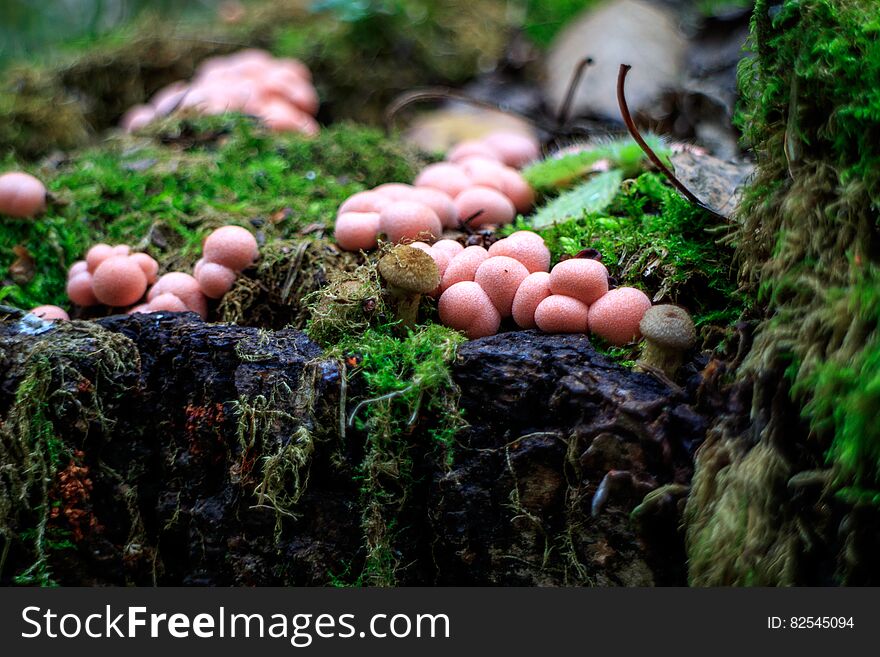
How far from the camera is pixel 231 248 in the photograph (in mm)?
2994

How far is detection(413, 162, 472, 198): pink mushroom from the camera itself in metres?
3.42

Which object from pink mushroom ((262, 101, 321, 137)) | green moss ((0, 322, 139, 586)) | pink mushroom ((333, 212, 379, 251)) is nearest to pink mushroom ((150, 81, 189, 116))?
pink mushroom ((262, 101, 321, 137))

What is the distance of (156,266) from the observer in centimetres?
315

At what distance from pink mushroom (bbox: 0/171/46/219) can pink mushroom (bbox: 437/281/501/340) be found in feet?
7.53

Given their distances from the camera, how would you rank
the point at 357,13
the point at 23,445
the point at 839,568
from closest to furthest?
the point at 839,568
the point at 23,445
the point at 357,13

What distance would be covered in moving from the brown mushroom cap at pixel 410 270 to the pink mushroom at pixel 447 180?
1.07 meters

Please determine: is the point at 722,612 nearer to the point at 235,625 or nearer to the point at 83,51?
the point at 235,625

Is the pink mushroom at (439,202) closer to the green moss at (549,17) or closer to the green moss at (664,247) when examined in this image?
the green moss at (664,247)

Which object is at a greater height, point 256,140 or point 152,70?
point 152,70

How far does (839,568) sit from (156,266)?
9.35 ft

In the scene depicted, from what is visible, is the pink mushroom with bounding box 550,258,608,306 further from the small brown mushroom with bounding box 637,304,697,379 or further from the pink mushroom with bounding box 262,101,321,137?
the pink mushroom with bounding box 262,101,321,137

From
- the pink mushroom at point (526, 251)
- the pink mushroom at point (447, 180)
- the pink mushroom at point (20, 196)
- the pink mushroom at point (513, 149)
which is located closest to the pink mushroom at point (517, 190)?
the pink mushroom at point (447, 180)

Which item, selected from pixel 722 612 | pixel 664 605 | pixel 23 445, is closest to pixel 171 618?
pixel 23 445

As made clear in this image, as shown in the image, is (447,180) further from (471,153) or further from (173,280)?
(173,280)
